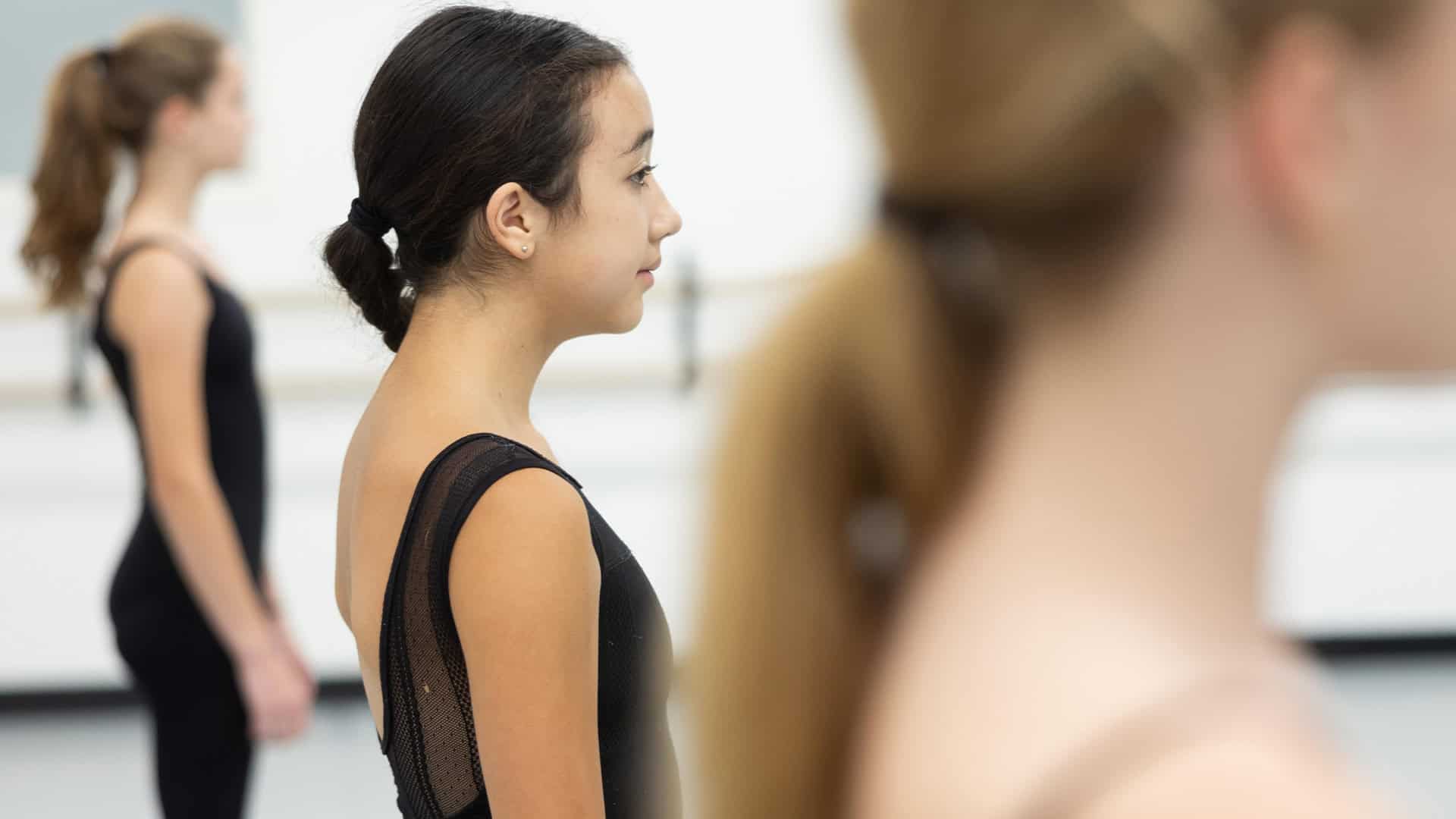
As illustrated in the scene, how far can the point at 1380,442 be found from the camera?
448 cm

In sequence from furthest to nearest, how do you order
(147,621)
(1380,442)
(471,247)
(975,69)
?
(1380,442) → (147,621) → (471,247) → (975,69)

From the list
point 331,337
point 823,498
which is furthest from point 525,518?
point 331,337

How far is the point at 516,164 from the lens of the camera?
1.25 meters

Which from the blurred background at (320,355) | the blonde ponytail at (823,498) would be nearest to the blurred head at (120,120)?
the blurred background at (320,355)

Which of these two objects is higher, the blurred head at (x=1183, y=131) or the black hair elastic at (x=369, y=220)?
the black hair elastic at (x=369, y=220)

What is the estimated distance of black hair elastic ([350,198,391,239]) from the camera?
4.29 feet

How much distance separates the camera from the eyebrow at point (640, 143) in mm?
1311

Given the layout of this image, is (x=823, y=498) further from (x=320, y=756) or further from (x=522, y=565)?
(x=320, y=756)

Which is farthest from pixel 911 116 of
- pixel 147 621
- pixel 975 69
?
pixel 147 621

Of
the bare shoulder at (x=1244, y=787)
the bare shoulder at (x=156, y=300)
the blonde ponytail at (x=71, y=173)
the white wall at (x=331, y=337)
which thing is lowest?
the bare shoulder at (x=1244, y=787)

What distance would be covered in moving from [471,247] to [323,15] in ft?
10.7

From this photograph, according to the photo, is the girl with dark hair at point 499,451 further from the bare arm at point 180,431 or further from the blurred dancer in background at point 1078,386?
the bare arm at point 180,431

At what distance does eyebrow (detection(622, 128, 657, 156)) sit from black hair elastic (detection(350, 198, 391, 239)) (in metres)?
0.21

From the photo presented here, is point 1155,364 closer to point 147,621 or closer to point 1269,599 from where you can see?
point 1269,599
